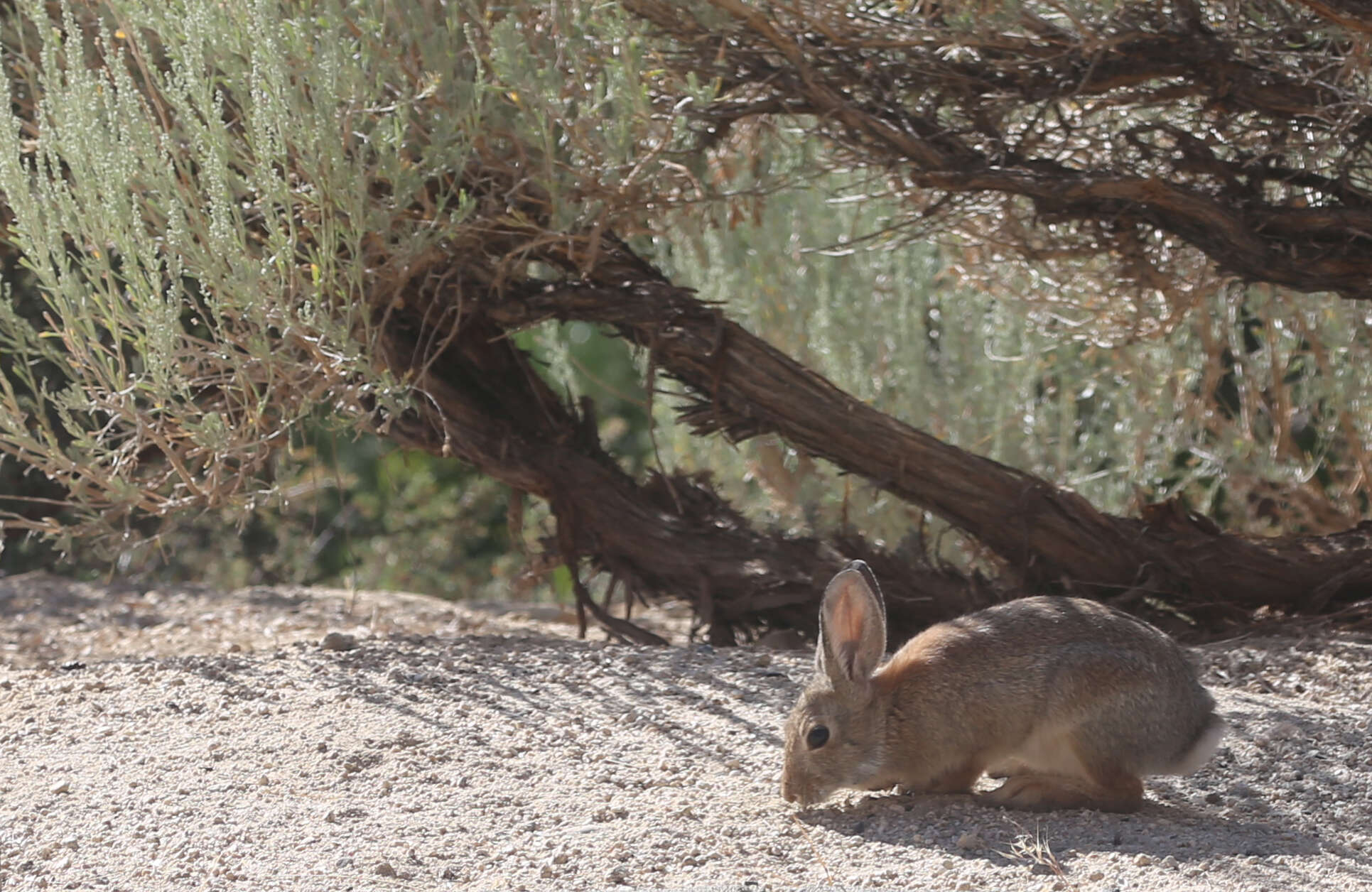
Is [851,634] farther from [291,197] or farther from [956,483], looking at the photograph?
[291,197]

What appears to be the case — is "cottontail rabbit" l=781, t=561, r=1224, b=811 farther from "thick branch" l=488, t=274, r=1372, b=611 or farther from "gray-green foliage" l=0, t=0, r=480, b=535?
"gray-green foliage" l=0, t=0, r=480, b=535

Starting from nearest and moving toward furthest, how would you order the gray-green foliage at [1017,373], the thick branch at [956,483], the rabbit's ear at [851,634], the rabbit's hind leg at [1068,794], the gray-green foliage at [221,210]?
the rabbit's hind leg at [1068,794] → the rabbit's ear at [851,634] → the gray-green foliage at [221,210] → the thick branch at [956,483] → the gray-green foliage at [1017,373]

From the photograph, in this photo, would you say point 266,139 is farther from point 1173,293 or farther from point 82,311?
point 1173,293

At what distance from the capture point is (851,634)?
393cm

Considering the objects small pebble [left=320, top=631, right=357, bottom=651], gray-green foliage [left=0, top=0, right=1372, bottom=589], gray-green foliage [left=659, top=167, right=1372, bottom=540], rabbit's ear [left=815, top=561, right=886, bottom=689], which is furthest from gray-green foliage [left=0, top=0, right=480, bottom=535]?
gray-green foliage [left=659, top=167, right=1372, bottom=540]

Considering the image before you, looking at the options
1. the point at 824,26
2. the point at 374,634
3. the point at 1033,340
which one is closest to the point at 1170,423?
the point at 1033,340

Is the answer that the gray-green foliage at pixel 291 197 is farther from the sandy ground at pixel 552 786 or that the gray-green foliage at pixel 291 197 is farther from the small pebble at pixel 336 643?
the sandy ground at pixel 552 786

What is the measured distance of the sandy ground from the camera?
3293mm

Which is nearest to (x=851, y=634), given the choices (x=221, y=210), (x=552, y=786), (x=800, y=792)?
(x=800, y=792)

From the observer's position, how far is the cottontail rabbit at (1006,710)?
377cm

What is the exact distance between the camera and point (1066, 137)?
5199 mm

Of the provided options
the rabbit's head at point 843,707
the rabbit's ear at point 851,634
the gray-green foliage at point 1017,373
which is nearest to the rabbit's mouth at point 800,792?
the rabbit's head at point 843,707

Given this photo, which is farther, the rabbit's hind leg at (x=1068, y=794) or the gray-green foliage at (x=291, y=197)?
the gray-green foliage at (x=291, y=197)

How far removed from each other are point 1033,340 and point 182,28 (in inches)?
165
